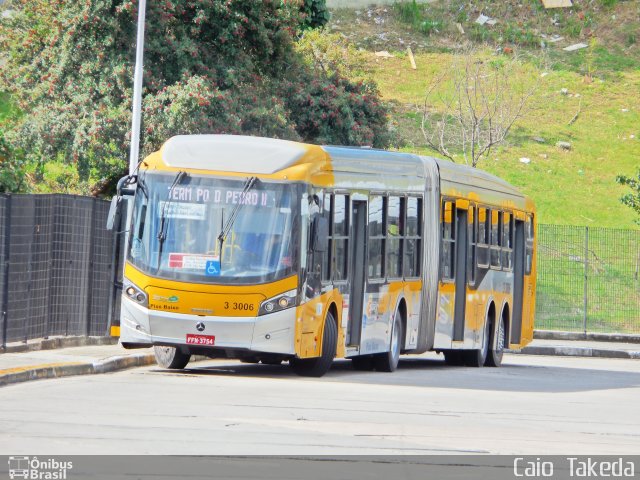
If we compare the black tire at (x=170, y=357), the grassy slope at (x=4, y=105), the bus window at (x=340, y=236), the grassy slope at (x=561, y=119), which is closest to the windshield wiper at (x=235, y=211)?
the bus window at (x=340, y=236)

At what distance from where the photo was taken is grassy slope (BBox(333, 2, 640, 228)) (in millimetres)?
54969

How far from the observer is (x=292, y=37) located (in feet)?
124

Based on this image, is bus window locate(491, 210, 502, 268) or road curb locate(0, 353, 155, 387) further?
bus window locate(491, 210, 502, 268)

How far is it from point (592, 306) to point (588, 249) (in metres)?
1.87

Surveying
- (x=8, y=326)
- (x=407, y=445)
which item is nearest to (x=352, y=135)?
(x=8, y=326)

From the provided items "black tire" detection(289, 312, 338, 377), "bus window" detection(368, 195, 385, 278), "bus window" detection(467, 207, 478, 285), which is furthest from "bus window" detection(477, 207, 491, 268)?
"black tire" detection(289, 312, 338, 377)

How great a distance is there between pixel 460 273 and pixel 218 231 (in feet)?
24.9

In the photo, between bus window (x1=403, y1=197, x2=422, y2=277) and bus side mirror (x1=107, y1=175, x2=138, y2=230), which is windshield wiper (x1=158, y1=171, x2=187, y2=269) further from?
bus window (x1=403, y1=197, x2=422, y2=277)

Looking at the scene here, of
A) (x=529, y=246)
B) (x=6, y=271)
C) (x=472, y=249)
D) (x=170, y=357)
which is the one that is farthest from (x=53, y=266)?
(x=529, y=246)

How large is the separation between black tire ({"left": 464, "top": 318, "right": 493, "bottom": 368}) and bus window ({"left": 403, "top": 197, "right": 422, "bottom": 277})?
14.4 ft

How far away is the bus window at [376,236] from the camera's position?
21.3 meters

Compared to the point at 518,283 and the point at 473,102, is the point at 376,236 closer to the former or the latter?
the point at 518,283

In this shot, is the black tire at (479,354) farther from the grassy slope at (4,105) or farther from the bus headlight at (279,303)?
the grassy slope at (4,105)
